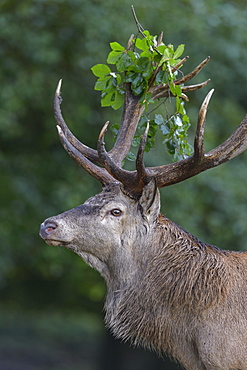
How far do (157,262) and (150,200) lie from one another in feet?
1.42

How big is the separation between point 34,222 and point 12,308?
8810mm

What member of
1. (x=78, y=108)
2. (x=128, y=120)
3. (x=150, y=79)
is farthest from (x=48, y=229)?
(x=78, y=108)

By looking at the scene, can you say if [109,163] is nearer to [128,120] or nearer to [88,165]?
[88,165]

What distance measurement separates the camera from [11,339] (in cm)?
1873

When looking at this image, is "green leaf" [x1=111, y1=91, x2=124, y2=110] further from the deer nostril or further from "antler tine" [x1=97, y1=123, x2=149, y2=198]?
the deer nostril

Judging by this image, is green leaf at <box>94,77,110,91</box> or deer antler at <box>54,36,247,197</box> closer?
deer antler at <box>54,36,247,197</box>

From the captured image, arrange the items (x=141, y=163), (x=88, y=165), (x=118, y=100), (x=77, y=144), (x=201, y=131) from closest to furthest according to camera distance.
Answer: (x=201, y=131), (x=141, y=163), (x=88, y=165), (x=77, y=144), (x=118, y=100)

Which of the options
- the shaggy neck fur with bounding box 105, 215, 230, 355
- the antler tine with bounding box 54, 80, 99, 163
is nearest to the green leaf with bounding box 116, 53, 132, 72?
the antler tine with bounding box 54, 80, 99, 163

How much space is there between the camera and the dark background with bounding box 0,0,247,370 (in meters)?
10.2

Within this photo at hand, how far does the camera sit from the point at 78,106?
10492mm

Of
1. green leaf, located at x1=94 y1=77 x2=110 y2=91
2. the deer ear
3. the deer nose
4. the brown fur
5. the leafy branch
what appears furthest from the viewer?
green leaf, located at x1=94 y1=77 x2=110 y2=91

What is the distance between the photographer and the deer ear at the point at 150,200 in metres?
4.60

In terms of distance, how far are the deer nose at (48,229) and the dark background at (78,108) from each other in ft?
17.5

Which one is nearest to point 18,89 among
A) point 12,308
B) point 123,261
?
point 123,261
